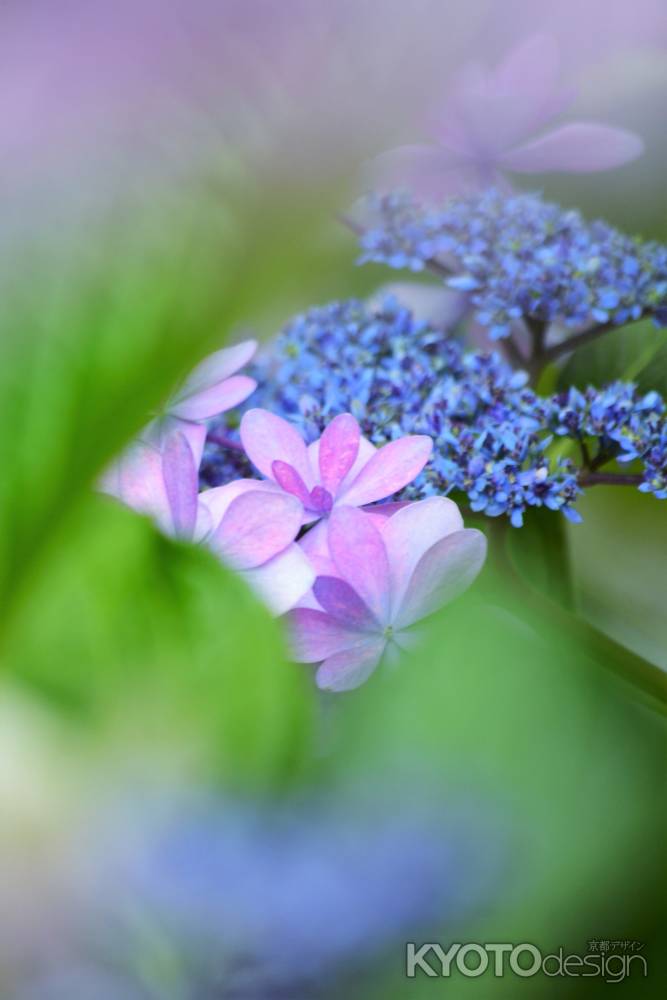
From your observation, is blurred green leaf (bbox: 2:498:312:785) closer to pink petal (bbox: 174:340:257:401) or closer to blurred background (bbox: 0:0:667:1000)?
blurred background (bbox: 0:0:667:1000)

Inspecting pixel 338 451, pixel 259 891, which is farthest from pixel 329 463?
pixel 259 891

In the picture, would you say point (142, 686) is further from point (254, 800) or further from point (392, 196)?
point (392, 196)

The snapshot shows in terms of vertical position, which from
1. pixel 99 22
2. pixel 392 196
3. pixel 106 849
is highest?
pixel 392 196

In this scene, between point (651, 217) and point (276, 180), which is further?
point (651, 217)

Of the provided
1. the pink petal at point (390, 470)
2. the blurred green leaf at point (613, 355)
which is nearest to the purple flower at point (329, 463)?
the pink petal at point (390, 470)

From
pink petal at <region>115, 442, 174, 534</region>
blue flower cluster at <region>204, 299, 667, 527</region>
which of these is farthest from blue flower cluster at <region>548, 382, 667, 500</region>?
pink petal at <region>115, 442, 174, 534</region>

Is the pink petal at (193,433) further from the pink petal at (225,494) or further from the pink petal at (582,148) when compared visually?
the pink petal at (582,148)

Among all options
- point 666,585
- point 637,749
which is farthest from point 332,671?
point 666,585
